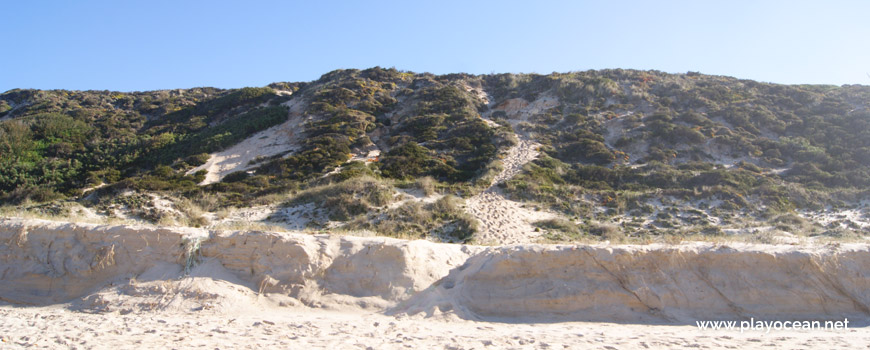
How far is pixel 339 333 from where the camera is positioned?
17.3 ft

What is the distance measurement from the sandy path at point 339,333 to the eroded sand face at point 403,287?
0.04 meters

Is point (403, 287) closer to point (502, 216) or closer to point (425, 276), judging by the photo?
point (425, 276)

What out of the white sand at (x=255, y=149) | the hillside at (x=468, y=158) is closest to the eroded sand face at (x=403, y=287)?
the hillside at (x=468, y=158)

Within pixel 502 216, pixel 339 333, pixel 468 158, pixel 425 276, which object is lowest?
pixel 339 333

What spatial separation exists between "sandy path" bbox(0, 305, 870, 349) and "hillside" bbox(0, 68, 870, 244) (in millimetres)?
3922

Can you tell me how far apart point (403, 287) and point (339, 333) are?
139cm

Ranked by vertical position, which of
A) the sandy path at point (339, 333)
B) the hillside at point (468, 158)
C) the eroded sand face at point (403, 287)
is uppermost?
the hillside at point (468, 158)

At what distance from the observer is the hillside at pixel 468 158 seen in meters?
15.8

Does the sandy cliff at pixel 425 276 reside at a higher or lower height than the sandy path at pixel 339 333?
higher

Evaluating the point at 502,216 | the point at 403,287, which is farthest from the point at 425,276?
the point at 502,216

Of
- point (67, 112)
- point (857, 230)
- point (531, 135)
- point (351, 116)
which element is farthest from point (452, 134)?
point (67, 112)

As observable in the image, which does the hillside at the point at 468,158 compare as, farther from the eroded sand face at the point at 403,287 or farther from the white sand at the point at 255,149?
the eroded sand face at the point at 403,287

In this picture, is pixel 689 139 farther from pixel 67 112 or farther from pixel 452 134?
pixel 67 112

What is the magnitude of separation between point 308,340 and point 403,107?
27.3m
